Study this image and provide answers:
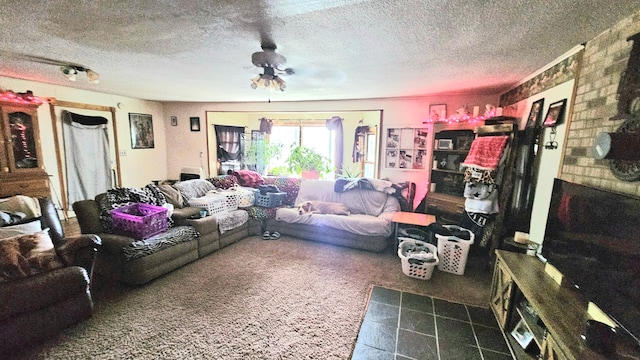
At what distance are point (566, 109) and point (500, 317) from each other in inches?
66.7

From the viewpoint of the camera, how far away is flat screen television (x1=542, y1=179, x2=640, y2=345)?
109cm

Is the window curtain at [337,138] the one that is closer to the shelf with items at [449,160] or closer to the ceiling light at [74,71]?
the shelf with items at [449,160]

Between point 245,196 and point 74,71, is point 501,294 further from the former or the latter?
point 74,71

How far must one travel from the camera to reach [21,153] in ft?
12.0

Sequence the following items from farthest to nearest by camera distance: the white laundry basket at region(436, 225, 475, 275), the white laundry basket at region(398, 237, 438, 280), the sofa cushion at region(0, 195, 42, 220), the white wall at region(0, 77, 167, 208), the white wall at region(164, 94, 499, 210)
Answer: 1. the white wall at region(164, 94, 499, 210)
2. the white wall at region(0, 77, 167, 208)
3. the white laundry basket at region(436, 225, 475, 275)
4. the white laundry basket at region(398, 237, 438, 280)
5. the sofa cushion at region(0, 195, 42, 220)

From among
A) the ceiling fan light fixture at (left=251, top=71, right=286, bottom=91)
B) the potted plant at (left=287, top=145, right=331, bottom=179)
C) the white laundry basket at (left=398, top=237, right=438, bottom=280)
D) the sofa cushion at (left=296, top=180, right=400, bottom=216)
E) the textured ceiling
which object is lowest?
the white laundry basket at (left=398, top=237, right=438, bottom=280)

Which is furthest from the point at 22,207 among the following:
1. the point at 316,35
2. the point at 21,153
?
the point at 316,35

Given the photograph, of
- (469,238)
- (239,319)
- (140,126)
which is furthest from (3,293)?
(140,126)

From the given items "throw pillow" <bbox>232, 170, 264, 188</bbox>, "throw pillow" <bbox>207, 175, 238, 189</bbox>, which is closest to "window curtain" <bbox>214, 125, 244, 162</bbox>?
"throw pillow" <bbox>232, 170, 264, 188</bbox>

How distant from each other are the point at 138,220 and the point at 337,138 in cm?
491

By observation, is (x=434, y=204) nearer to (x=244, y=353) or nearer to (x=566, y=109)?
(x=566, y=109)

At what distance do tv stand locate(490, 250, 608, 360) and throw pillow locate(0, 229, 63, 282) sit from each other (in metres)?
3.19

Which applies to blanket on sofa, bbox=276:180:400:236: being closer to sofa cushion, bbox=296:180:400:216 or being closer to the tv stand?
sofa cushion, bbox=296:180:400:216

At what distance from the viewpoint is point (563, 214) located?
161cm
